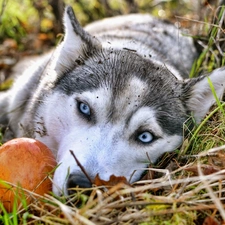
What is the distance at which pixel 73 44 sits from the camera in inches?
137

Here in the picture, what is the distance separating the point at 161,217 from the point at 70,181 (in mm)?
587

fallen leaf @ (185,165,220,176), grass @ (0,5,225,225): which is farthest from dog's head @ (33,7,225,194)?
fallen leaf @ (185,165,220,176)

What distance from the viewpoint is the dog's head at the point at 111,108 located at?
2828mm

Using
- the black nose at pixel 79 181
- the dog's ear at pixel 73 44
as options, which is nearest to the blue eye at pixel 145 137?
the black nose at pixel 79 181

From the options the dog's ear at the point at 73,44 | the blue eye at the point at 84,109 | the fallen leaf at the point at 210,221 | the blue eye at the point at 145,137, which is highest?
the dog's ear at the point at 73,44

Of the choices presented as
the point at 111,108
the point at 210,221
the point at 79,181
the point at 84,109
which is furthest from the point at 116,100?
the point at 210,221

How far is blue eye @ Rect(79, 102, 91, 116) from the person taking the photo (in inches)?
122

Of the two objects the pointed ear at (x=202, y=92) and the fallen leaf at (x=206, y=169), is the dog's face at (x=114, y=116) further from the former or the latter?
the fallen leaf at (x=206, y=169)

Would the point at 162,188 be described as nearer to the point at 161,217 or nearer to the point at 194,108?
the point at 161,217

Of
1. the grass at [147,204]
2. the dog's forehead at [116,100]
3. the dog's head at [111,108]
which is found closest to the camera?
the grass at [147,204]

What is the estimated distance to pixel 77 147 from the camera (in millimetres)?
2832

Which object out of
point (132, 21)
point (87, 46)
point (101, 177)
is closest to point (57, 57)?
point (87, 46)

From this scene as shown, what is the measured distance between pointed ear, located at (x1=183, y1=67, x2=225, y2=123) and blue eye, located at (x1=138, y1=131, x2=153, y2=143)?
50cm

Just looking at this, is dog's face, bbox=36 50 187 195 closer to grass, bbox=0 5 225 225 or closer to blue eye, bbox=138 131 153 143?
blue eye, bbox=138 131 153 143
